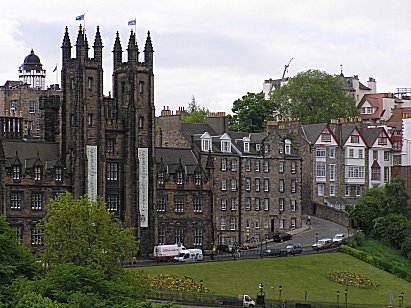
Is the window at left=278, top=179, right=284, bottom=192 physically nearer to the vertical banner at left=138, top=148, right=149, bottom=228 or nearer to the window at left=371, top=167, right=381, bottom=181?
the vertical banner at left=138, top=148, right=149, bottom=228

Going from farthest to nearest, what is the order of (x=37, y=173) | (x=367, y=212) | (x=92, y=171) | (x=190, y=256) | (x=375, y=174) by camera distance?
(x=375, y=174)
(x=367, y=212)
(x=92, y=171)
(x=190, y=256)
(x=37, y=173)

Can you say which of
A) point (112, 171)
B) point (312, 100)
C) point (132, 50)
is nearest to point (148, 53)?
point (132, 50)

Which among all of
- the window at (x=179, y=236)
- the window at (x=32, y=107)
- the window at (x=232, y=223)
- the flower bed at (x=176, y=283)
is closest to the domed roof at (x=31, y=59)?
the window at (x=32, y=107)

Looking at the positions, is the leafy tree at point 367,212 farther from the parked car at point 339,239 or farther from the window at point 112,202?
the window at point 112,202

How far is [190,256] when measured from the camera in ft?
432

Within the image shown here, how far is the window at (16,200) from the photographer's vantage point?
126 meters

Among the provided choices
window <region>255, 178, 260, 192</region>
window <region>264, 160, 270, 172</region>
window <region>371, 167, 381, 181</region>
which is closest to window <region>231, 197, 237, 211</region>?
window <region>255, 178, 260, 192</region>

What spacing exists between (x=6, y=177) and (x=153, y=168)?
59.4 ft

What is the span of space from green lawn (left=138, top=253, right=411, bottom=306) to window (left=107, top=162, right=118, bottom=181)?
15.3 meters

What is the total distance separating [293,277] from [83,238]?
28.8 metres

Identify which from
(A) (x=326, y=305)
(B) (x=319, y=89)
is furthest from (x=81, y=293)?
(B) (x=319, y=89)

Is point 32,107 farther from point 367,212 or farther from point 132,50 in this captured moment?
point 367,212

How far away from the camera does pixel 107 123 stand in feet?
444

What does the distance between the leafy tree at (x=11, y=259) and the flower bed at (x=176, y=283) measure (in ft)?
51.1
